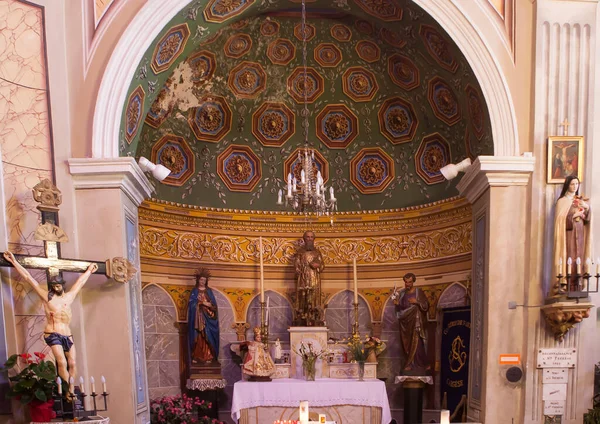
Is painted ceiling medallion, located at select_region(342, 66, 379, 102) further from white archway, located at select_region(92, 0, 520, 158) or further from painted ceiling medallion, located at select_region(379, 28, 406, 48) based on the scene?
white archway, located at select_region(92, 0, 520, 158)

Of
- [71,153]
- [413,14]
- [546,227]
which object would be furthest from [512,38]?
[71,153]

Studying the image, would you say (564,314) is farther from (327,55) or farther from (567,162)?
(327,55)

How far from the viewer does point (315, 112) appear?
40.4 feet

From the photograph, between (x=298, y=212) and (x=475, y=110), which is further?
(x=298, y=212)

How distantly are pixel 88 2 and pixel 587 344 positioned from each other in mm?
7096

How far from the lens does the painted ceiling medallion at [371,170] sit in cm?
1225

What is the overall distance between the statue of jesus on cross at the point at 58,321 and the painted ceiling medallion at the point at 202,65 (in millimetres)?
4697

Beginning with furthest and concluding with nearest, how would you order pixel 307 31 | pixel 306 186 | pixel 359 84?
pixel 359 84 < pixel 307 31 < pixel 306 186

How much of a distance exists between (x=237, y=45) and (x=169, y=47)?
2298mm

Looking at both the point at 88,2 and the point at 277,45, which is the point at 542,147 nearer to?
the point at 277,45

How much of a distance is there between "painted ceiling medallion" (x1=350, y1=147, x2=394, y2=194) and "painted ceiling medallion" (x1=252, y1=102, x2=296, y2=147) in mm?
1235

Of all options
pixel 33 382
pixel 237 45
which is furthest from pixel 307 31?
pixel 33 382

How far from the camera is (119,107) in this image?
8508mm

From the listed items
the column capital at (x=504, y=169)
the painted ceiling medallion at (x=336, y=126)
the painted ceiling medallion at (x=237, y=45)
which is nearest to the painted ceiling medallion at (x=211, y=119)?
the painted ceiling medallion at (x=237, y=45)
